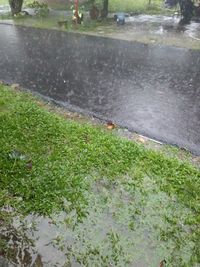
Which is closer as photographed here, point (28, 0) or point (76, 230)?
point (76, 230)

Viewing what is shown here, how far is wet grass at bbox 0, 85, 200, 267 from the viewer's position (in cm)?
406

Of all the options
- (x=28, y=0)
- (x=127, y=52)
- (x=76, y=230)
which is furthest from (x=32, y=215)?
(x=28, y=0)

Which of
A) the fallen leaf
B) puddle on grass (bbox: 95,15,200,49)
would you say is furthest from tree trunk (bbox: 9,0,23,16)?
the fallen leaf

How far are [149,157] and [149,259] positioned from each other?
6.48 ft

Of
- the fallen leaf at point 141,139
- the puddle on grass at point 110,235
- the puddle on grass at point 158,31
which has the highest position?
the puddle on grass at point 110,235

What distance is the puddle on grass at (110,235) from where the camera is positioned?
3.91 m

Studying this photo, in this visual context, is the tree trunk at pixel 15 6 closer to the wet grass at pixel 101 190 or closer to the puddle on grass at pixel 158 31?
the puddle on grass at pixel 158 31

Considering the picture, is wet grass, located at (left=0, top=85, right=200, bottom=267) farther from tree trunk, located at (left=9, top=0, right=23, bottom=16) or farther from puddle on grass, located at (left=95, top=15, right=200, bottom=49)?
tree trunk, located at (left=9, top=0, right=23, bottom=16)

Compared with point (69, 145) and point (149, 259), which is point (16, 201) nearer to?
point (69, 145)

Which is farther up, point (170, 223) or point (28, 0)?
point (170, 223)

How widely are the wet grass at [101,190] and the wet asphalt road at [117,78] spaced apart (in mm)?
1007

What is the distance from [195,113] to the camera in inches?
287

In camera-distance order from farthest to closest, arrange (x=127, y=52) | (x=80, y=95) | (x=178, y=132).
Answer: (x=127, y=52) < (x=80, y=95) < (x=178, y=132)

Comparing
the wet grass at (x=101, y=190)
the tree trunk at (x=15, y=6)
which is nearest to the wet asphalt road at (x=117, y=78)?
the wet grass at (x=101, y=190)
